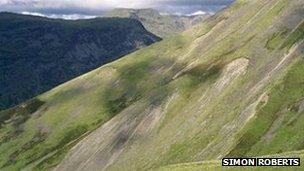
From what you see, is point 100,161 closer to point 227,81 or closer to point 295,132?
point 227,81

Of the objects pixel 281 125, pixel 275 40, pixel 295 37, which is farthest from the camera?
pixel 275 40

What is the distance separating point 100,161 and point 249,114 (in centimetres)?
7371

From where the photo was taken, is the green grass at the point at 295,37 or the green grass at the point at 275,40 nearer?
the green grass at the point at 295,37

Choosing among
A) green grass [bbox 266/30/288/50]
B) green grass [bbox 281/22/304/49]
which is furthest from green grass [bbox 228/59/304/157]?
green grass [bbox 266/30/288/50]

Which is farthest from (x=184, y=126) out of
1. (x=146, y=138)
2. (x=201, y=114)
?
(x=146, y=138)

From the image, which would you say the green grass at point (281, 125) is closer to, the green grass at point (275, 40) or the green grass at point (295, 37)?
the green grass at point (295, 37)

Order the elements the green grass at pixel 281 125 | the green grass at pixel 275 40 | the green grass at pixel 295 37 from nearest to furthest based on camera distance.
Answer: the green grass at pixel 281 125, the green grass at pixel 295 37, the green grass at pixel 275 40

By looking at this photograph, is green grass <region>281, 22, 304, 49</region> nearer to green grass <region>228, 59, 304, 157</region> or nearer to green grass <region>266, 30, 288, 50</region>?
green grass <region>266, 30, 288, 50</region>

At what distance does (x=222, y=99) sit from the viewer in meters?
171

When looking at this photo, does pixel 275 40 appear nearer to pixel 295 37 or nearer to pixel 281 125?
pixel 295 37

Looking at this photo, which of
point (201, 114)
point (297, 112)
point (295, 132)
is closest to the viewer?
point (295, 132)

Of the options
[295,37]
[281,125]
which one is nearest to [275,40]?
[295,37]

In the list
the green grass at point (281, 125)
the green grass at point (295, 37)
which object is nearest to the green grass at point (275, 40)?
the green grass at point (295, 37)

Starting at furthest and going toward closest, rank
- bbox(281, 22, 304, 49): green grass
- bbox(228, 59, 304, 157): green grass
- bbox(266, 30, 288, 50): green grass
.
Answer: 1. bbox(266, 30, 288, 50): green grass
2. bbox(281, 22, 304, 49): green grass
3. bbox(228, 59, 304, 157): green grass
